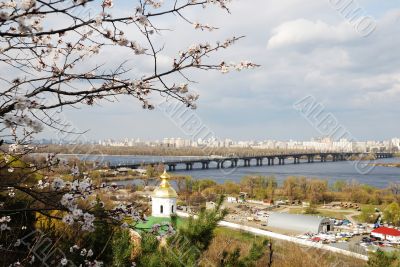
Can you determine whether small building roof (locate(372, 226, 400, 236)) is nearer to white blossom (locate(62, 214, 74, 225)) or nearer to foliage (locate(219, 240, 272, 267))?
foliage (locate(219, 240, 272, 267))

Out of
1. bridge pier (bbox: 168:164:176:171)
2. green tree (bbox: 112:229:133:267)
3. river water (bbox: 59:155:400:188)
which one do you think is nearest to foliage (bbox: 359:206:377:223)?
river water (bbox: 59:155:400:188)

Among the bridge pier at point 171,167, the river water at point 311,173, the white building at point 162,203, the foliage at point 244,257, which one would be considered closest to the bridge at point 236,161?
the bridge pier at point 171,167

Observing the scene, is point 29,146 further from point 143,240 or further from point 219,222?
point 219,222

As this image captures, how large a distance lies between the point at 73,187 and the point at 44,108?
0.32 metres

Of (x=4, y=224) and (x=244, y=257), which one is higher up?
(x=4, y=224)

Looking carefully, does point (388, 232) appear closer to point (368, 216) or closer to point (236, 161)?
point (368, 216)

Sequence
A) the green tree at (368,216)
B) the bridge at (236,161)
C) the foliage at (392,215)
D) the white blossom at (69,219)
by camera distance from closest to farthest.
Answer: the white blossom at (69,219), the foliage at (392,215), the green tree at (368,216), the bridge at (236,161)

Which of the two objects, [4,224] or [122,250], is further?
[122,250]

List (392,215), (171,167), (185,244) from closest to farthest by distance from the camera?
(185,244)
(392,215)
(171,167)

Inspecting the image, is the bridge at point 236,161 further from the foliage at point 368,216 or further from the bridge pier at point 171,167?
the foliage at point 368,216

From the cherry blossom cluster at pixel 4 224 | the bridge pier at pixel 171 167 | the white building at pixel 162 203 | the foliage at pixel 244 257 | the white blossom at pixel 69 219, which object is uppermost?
the white blossom at pixel 69 219

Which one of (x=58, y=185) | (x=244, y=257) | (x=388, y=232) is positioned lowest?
(x=388, y=232)

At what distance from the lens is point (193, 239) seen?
377 cm

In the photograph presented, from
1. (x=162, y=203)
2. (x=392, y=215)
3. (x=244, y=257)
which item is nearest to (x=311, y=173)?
(x=392, y=215)
